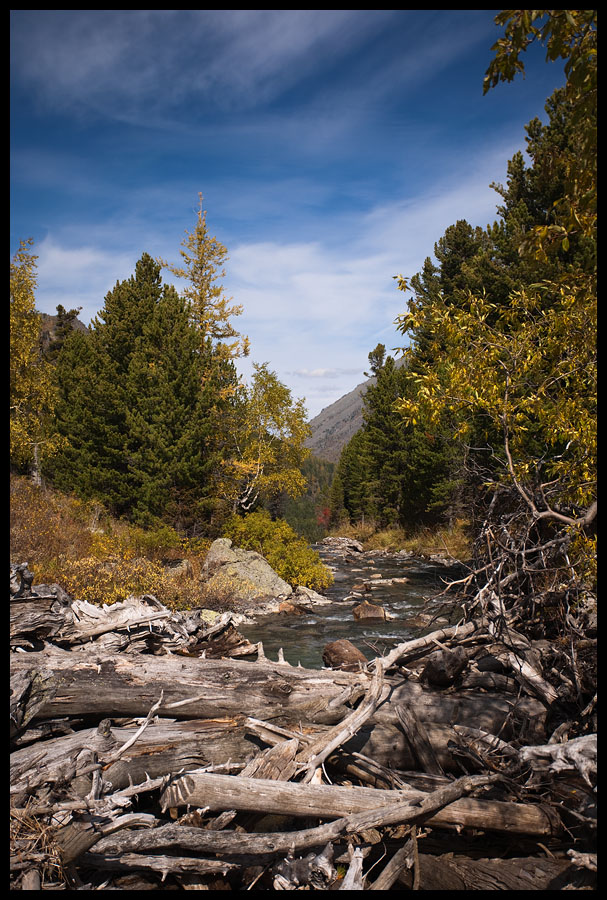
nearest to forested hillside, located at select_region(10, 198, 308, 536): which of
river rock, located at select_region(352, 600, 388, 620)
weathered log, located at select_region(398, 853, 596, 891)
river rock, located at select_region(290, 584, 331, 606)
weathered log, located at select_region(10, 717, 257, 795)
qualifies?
river rock, located at select_region(290, 584, 331, 606)

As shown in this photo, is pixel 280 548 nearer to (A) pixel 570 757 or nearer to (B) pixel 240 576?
(B) pixel 240 576

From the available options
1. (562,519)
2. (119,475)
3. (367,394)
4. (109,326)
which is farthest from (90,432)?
(367,394)

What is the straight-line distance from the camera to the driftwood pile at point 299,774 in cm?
410

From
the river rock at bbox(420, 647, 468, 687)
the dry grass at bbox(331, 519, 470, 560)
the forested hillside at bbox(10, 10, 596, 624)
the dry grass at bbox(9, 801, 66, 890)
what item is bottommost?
the dry grass at bbox(331, 519, 470, 560)

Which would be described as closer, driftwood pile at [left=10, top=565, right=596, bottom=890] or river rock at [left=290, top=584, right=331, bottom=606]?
driftwood pile at [left=10, top=565, right=596, bottom=890]

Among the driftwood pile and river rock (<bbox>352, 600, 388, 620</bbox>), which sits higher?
the driftwood pile

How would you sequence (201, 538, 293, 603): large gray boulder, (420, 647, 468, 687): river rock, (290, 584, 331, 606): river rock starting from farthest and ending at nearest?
(290, 584, 331, 606): river rock
(201, 538, 293, 603): large gray boulder
(420, 647, 468, 687): river rock

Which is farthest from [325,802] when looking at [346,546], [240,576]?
[346,546]

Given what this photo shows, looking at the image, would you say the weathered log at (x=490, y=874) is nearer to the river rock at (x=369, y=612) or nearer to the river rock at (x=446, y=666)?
the river rock at (x=446, y=666)

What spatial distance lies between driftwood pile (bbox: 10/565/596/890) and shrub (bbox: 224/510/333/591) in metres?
15.1

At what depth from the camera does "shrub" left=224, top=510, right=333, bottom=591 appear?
75.0ft

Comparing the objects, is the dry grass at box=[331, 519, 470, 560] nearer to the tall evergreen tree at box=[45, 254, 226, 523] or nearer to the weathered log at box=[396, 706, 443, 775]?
the tall evergreen tree at box=[45, 254, 226, 523]

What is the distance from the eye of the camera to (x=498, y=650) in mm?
7219
